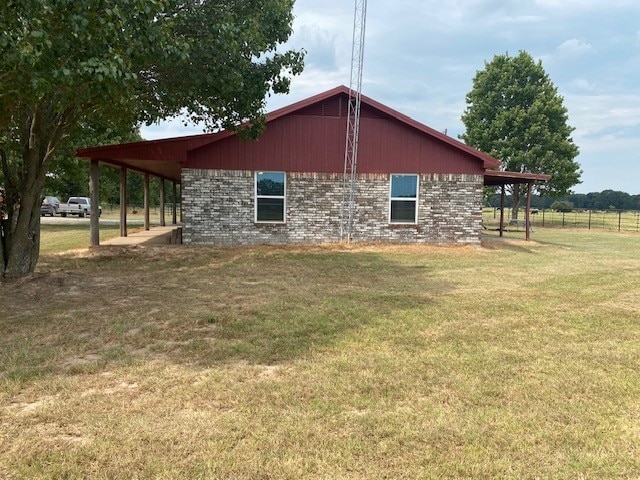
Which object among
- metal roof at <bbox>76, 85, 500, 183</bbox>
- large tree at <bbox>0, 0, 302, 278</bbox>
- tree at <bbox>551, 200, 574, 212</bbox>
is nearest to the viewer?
large tree at <bbox>0, 0, 302, 278</bbox>

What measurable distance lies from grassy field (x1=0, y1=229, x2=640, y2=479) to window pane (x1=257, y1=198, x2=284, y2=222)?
658 cm

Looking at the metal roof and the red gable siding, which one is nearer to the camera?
the metal roof

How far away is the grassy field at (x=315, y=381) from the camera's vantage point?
2781 millimetres

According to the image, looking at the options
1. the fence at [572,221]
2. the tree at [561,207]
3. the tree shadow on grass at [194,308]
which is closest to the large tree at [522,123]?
the fence at [572,221]

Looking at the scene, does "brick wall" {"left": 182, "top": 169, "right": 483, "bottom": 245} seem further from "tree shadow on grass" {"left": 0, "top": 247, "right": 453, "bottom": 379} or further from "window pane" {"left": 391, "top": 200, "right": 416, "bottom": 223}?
"tree shadow on grass" {"left": 0, "top": 247, "right": 453, "bottom": 379}

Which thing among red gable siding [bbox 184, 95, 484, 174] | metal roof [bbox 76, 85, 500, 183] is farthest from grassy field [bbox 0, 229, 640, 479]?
red gable siding [bbox 184, 95, 484, 174]

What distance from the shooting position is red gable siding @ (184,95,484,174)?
46.9 ft

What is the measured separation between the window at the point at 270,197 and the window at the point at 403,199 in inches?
142

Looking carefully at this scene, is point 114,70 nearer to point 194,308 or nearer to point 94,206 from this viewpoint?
point 194,308

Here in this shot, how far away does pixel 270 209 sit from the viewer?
1477cm

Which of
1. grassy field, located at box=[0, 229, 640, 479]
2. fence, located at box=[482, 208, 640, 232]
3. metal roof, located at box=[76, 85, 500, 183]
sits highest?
metal roof, located at box=[76, 85, 500, 183]

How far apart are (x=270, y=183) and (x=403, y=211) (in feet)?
14.6

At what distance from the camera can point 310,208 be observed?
14977 mm

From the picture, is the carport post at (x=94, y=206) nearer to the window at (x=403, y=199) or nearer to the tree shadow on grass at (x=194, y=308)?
the tree shadow on grass at (x=194, y=308)
